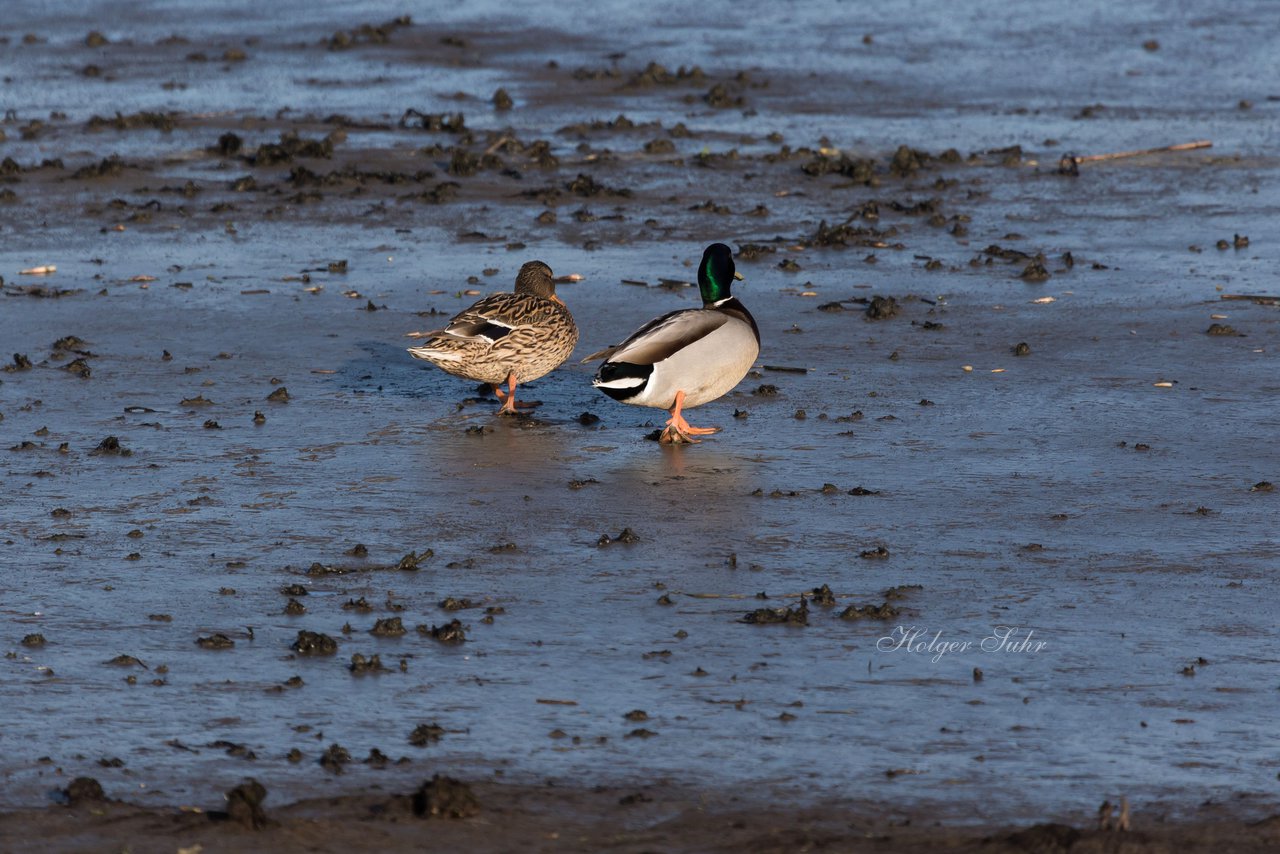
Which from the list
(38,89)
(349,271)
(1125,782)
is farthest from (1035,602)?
(38,89)

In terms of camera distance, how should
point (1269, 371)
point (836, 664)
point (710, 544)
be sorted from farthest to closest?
point (1269, 371), point (710, 544), point (836, 664)

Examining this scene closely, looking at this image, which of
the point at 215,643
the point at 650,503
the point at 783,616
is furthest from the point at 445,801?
the point at 650,503

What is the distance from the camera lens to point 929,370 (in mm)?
9781

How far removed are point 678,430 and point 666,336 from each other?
0.45 metres

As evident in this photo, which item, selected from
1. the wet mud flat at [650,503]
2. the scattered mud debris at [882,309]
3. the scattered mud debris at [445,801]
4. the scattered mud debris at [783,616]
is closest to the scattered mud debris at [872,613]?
the wet mud flat at [650,503]

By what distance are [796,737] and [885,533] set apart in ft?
6.45

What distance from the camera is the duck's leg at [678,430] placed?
341 inches

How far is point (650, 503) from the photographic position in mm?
7711

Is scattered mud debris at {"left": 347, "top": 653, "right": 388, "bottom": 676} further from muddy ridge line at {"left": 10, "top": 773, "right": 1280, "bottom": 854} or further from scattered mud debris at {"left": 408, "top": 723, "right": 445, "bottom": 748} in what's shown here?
muddy ridge line at {"left": 10, "top": 773, "right": 1280, "bottom": 854}

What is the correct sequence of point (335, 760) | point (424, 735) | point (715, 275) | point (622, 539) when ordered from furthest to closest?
point (715, 275) < point (622, 539) < point (424, 735) < point (335, 760)

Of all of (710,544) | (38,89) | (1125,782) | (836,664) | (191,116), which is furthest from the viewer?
(38,89)

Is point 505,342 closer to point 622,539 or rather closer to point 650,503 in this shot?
point 650,503

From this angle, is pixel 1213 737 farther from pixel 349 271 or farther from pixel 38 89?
pixel 38 89

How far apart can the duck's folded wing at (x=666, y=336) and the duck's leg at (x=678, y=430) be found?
22cm
